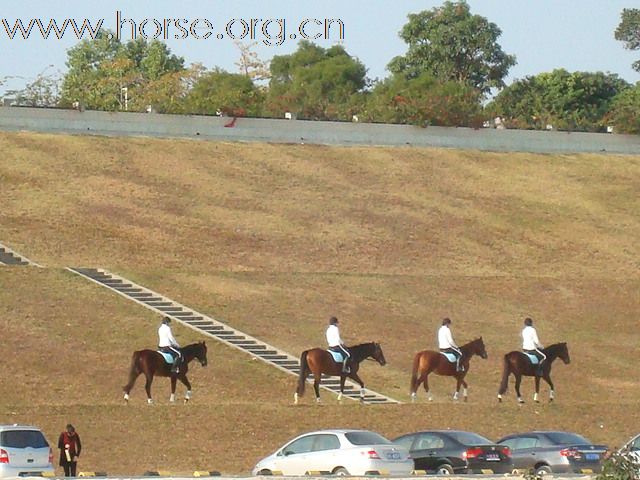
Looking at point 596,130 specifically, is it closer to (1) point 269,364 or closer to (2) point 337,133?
(2) point 337,133

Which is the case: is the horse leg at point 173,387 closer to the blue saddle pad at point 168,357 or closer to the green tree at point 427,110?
the blue saddle pad at point 168,357

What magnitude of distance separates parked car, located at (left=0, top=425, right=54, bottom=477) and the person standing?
146 cm

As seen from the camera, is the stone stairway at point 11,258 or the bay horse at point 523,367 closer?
the bay horse at point 523,367

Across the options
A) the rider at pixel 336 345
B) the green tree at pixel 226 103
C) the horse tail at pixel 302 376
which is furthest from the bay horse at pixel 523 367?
the green tree at pixel 226 103

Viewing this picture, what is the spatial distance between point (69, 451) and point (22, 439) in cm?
200

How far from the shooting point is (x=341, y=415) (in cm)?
4400

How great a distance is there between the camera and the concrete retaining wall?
260ft

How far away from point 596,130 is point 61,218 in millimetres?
38195

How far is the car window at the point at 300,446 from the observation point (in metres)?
36.1

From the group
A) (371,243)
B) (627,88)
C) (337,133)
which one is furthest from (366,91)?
(371,243)

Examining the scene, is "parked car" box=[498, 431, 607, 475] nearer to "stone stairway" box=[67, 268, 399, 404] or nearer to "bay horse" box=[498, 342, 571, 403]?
"bay horse" box=[498, 342, 571, 403]

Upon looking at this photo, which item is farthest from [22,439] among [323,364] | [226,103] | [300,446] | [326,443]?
[226,103]

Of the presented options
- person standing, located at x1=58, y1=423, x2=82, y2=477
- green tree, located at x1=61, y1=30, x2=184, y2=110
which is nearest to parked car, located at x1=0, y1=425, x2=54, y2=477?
person standing, located at x1=58, y1=423, x2=82, y2=477

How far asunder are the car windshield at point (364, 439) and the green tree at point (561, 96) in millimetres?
85729
